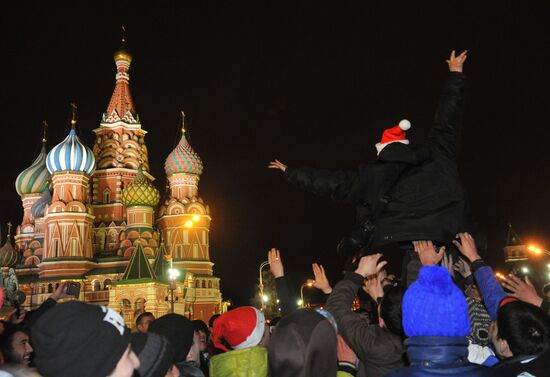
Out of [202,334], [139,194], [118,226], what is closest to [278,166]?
[202,334]

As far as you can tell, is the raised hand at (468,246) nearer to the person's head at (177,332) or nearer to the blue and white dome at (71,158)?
the person's head at (177,332)

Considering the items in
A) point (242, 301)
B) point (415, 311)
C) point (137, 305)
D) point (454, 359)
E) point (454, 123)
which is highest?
point (242, 301)

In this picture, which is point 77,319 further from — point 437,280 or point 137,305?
point 137,305

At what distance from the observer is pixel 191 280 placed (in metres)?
49.4

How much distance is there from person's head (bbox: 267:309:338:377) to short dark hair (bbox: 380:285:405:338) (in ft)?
2.28

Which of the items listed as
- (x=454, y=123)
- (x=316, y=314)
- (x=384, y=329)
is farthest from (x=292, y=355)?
(x=454, y=123)

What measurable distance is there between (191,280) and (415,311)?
157 feet

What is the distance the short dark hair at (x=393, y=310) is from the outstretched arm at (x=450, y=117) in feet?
3.64

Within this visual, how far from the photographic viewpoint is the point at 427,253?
12.9ft

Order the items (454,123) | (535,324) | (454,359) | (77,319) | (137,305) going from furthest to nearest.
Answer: (137,305)
(454,123)
(535,324)
(454,359)
(77,319)

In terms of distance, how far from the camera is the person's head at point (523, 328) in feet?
10.1

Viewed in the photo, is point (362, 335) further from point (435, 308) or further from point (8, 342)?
point (8, 342)

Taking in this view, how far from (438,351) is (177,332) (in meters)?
1.98

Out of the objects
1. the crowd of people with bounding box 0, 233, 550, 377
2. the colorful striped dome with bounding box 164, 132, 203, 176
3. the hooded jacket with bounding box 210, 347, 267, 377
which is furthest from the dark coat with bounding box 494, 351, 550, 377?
the colorful striped dome with bounding box 164, 132, 203, 176
